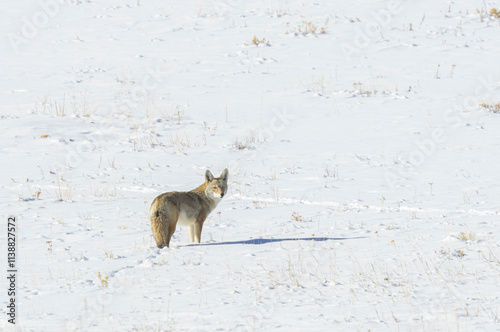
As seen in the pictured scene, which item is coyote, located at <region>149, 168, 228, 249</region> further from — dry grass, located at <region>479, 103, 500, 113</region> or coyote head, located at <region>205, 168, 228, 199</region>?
dry grass, located at <region>479, 103, 500, 113</region>

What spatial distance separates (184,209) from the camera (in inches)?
349

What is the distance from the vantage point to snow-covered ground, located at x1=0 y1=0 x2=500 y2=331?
6.46m

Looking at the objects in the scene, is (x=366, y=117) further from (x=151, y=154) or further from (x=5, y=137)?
(x=5, y=137)

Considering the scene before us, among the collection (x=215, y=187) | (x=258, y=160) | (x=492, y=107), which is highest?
(x=492, y=107)

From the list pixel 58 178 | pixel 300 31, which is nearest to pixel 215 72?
pixel 300 31

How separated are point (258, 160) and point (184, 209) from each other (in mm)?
5405

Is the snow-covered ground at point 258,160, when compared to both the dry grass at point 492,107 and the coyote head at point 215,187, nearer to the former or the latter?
the dry grass at point 492,107

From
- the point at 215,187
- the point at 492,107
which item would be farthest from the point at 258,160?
the point at 492,107

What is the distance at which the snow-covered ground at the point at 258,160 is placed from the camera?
6.46 meters

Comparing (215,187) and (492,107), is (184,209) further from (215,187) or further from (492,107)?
(492,107)

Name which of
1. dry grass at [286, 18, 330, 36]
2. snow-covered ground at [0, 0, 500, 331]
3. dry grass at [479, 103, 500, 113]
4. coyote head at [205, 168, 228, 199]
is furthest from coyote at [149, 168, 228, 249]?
dry grass at [286, 18, 330, 36]

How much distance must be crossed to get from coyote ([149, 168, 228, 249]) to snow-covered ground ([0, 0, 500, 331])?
256mm

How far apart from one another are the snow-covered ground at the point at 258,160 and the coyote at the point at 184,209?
10.1 inches

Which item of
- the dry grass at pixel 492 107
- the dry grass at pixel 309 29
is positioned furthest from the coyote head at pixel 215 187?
the dry grass at pixel 309 29
